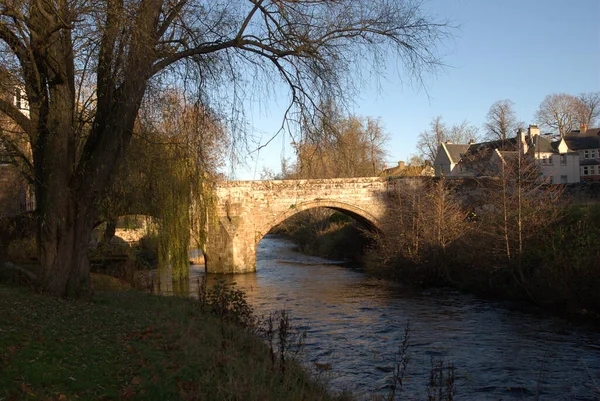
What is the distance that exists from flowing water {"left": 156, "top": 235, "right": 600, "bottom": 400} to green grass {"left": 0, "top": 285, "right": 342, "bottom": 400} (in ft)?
4.72

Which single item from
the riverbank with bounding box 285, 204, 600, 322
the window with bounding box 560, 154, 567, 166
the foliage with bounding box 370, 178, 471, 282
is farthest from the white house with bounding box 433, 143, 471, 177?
the riverbank with bounding box 285, 204, 600, 322

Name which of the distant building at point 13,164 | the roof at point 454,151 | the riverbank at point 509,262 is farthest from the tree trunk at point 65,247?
the roof at point 454,151

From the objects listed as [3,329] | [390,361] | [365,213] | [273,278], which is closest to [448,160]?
[365,213]

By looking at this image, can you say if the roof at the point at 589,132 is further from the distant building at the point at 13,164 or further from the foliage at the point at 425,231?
the distant building at the point at 13,164

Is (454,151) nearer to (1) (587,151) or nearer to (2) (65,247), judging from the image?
(1) (587,151)

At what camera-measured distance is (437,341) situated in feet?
30.9

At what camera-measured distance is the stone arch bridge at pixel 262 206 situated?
21.1 m

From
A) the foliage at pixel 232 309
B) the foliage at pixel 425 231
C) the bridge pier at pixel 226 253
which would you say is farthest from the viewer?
the bridge pier at pixel 226 253

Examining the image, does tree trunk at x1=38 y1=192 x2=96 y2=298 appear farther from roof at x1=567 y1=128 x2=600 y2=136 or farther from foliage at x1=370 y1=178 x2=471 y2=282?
roof at x1=567 y1=128 x2=600 y2=136

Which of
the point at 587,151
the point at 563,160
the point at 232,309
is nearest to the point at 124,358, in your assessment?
the point at 232,309

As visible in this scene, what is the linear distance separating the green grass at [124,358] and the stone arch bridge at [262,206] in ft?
45.2

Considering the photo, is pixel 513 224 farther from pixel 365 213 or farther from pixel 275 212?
pixel 275 212

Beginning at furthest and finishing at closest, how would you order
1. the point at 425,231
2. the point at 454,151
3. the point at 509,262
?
the point at 454,151 < the point at 425,231 < the point at 509,262

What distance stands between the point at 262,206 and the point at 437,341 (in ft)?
42.3
